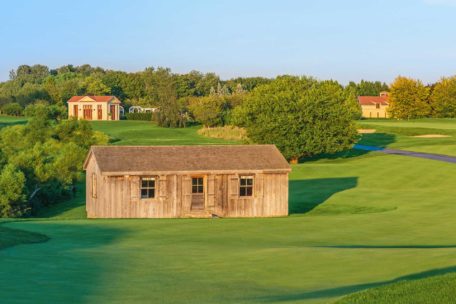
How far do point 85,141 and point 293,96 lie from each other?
1974 centimetres

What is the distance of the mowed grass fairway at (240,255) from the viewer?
16.9 metres

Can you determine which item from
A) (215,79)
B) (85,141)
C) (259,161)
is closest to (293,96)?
Answer: (85,141)

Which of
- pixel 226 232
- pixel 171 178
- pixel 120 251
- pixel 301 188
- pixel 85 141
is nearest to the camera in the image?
pixel 120 251

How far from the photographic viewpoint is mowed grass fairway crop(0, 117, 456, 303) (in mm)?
16906

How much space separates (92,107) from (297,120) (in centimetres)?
7719

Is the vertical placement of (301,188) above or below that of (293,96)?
below

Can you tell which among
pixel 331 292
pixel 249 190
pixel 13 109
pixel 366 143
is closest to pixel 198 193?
pixel 249 190

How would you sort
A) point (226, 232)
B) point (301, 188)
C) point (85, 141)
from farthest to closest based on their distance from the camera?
point (85, 141)
point (301, 188)
point (226, 232)

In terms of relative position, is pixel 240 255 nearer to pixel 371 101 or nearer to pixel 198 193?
pixel 198 193

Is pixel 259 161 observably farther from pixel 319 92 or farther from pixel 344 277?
pixel 319 92

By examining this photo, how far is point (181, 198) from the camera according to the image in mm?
39188

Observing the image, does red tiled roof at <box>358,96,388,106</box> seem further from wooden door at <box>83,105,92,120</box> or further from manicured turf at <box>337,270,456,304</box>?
manicured turf at <box>337,270,456,304</box>

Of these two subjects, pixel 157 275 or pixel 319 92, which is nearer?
pixel 157 275

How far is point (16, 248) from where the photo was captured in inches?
948
